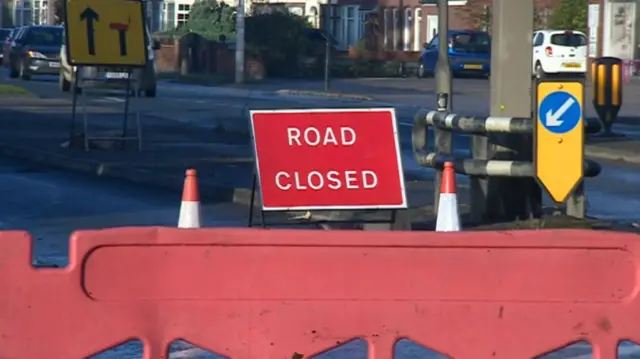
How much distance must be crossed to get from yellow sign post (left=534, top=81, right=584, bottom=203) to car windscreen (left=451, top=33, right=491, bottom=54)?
36870 millimetres

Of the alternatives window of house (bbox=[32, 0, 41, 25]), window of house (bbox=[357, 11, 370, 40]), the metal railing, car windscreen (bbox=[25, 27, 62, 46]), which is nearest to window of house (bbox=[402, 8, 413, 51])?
window of house (bbox=[357, 11, 370, 40])

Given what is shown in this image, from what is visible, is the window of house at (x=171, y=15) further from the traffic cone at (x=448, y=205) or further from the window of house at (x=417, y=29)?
the traffic cone at (x=448, y=205)

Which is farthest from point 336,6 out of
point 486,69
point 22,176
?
point 22,176

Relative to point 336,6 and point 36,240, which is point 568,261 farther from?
point 336,6

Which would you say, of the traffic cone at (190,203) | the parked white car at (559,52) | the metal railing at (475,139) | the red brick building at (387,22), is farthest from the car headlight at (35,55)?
the traffic cone at (190,203)

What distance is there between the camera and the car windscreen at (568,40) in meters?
44.5

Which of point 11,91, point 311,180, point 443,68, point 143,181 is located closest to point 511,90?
point 443,68

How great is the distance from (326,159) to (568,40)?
35384mm

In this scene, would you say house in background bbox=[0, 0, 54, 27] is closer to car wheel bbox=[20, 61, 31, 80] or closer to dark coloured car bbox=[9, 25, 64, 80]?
car wheel bbox=[20, 61, 31, 80]

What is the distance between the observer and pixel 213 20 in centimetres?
6144

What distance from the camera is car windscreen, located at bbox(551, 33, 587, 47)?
146 ft

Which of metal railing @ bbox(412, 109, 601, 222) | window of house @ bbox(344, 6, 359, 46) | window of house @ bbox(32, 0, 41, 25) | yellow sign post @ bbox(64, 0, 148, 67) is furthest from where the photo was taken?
window of house @ bbox(32, 0, 41, 25)

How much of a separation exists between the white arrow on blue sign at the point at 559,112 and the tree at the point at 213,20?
163 feet

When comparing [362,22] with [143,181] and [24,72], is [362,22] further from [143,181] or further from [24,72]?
[143,181]
